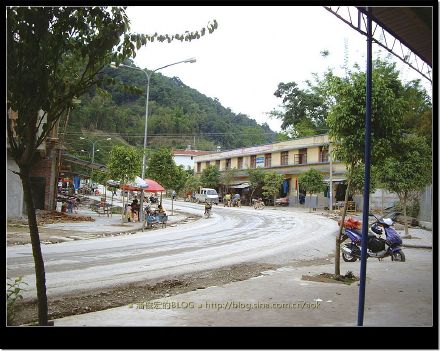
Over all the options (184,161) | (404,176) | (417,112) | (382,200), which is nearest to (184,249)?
(184,161)

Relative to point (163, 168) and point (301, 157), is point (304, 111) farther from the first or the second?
point (163, 168)

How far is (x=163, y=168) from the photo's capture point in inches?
335

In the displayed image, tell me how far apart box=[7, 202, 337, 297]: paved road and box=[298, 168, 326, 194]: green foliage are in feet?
3.16

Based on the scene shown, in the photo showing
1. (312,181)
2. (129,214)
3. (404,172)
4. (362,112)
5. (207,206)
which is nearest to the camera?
(362,112)

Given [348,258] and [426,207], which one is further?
[348,258]

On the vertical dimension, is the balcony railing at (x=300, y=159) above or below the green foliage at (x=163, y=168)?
above

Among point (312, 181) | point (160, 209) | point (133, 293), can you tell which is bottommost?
point (133, 293)

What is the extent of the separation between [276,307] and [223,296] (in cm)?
96

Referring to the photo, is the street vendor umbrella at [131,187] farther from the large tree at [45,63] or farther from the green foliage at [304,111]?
the large tree at [45,63]

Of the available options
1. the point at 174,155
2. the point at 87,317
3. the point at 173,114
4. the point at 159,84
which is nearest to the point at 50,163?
the point at 174,155

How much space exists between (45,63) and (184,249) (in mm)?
7465

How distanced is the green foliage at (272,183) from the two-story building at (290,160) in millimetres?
122

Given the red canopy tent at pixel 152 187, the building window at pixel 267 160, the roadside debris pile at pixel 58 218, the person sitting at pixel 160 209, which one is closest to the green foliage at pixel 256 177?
the building window at pixel 267 160

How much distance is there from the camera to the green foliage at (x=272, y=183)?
934cm
